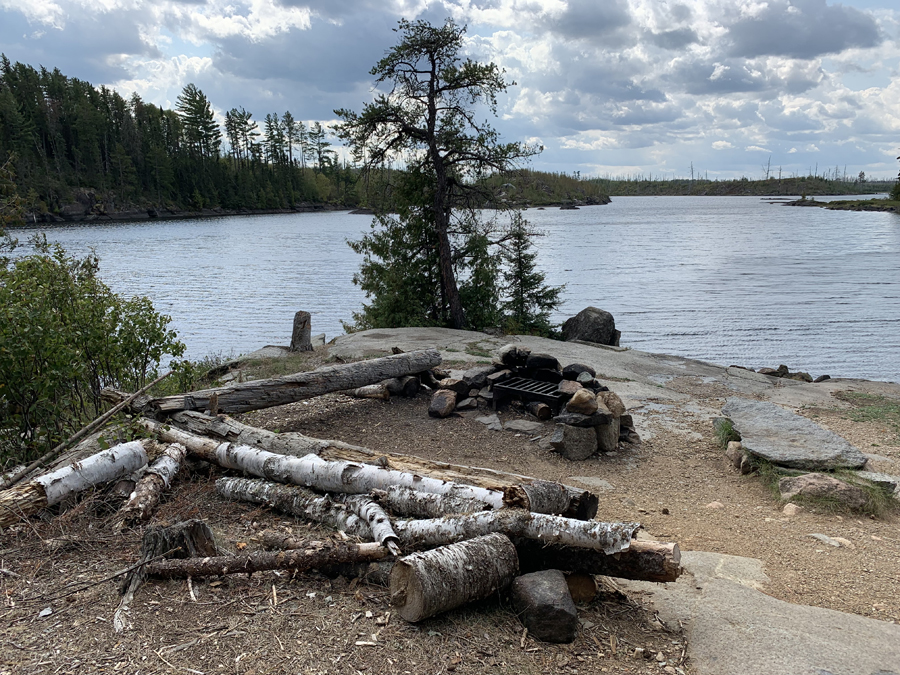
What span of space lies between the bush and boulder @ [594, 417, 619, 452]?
5.85 m

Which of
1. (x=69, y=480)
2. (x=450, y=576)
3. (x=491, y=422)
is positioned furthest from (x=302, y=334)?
(x=450, y=576)

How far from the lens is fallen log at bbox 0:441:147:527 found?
492cm

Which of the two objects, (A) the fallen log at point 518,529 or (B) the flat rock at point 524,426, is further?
(B) the flat rock at point 524,426

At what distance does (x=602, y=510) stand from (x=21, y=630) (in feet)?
16.5

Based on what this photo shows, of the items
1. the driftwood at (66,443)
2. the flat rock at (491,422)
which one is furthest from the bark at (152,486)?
the flat rock at (491,422)

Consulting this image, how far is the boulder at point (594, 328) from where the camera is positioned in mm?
20516

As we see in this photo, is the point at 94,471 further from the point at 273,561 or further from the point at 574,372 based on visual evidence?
the point at 574,372

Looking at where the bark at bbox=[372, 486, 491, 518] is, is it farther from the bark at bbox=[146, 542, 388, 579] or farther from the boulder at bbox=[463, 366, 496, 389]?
the boulder at bbox=[463, 366, 496, 389]

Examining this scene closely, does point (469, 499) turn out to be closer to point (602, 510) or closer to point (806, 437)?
point (602, 510)

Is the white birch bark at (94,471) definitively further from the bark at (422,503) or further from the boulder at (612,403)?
the boulder at (612,403)

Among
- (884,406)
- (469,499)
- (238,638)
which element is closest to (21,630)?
(238,638)

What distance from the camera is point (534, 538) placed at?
4031mm

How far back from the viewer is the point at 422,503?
4.69 m

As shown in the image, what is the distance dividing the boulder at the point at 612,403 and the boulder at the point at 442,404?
2287 mm
